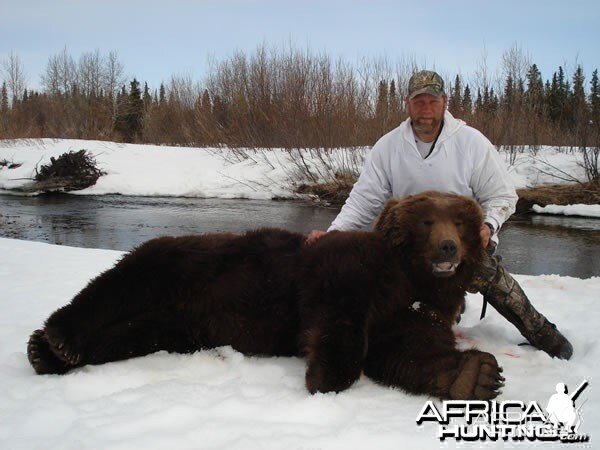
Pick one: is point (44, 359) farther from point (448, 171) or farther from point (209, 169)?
point (209, 169)

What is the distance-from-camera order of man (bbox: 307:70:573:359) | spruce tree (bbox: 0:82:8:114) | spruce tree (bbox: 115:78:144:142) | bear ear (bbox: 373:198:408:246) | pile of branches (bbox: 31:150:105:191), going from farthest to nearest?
spruce tree (bbox: 115:78:144:142) < spruce tree (bbox: 0:82:8:114) < pile of branches (bbox: 31:150:105:191) < man (bbox: 307:70:573:359) < bear ear (bbox: 373:198:408:246)

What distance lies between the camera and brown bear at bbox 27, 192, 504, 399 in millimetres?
2555

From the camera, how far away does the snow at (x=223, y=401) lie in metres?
1.98

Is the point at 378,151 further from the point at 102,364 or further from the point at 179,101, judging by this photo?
the point at 179,101

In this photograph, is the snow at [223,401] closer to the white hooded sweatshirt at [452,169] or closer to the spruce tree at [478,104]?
the white hooded sweatshirt at [452,169]

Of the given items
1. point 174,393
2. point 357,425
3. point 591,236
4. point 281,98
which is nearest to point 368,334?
point 357,425

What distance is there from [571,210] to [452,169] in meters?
12.6

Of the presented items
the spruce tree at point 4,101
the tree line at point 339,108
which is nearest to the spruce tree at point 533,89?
the tree line at point 339,108

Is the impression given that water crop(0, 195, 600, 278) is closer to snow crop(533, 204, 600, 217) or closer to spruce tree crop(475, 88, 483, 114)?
snow crop(533, 204, 600, 217)

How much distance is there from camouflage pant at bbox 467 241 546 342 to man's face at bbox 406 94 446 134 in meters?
0.88

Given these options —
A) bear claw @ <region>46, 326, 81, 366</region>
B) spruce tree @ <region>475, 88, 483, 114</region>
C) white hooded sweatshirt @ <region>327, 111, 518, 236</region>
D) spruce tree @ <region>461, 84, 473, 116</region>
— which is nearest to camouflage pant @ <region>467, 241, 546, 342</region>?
white hooded sweatshirt @ <region>327, 111, 518, 236</region>

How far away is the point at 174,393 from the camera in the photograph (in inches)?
93.8

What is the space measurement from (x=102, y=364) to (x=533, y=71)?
69.3ft

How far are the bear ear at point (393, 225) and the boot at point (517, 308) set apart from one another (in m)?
0.67
